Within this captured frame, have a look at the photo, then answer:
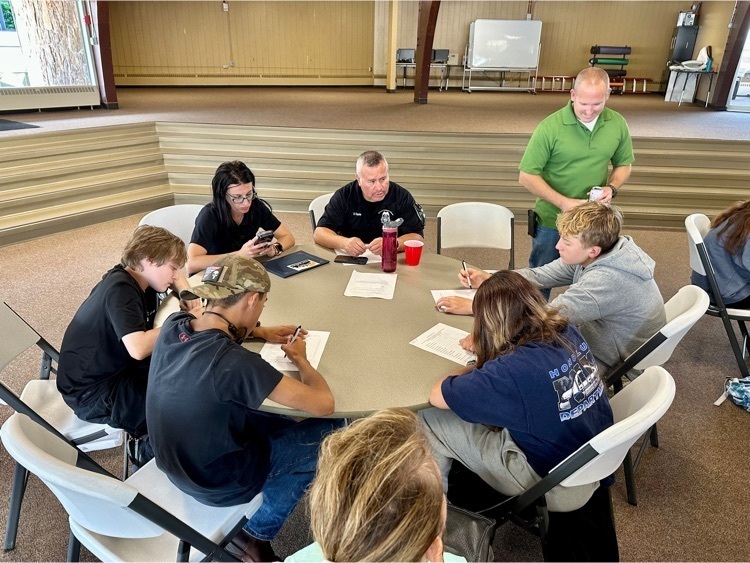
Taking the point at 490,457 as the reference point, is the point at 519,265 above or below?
below

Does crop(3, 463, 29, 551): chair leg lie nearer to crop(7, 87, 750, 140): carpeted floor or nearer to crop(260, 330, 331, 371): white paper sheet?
crop(260, 330, 331, 371): white paper sheet

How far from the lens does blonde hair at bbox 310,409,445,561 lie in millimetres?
833

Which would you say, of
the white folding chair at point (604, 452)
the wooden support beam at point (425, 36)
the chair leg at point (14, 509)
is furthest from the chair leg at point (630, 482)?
the wooden support beam at point (425, 36)

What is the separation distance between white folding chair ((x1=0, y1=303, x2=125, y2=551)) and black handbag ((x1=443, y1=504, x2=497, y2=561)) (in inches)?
53.5

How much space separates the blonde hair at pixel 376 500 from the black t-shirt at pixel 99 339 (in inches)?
50.7

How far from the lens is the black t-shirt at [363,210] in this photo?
10.0 ft

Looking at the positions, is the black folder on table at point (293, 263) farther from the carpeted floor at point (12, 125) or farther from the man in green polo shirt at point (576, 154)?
the carpeted floor at point (12, 125)

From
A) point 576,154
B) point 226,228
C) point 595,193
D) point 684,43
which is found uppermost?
point 684,43

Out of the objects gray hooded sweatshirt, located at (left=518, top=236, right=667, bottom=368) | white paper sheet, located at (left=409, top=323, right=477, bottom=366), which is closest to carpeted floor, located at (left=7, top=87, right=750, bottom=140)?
gray hooded sweatshirt, located at (left=518, top=236, right=667, bottom=368)

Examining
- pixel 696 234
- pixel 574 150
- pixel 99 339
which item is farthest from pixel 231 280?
pixel 696 234

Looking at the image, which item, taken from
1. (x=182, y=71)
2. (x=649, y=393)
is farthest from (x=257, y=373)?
(x=182, y=71)

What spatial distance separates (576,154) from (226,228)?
2.07m

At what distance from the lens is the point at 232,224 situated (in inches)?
113

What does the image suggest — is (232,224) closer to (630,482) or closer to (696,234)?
(630,482)
